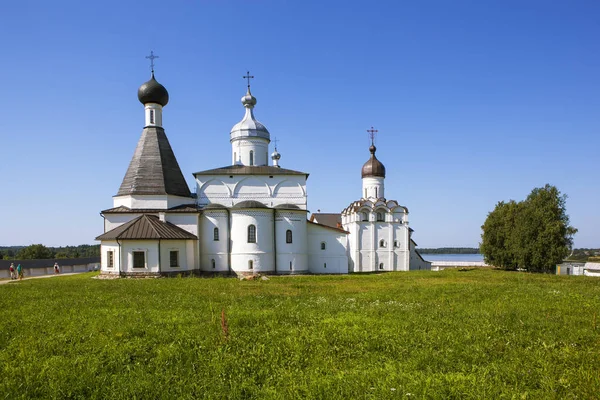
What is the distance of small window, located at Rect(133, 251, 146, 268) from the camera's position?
23.0m

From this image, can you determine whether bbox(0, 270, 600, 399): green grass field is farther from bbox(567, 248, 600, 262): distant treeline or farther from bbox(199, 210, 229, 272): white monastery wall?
bbox(567, 248, 600, 262): distant treeline

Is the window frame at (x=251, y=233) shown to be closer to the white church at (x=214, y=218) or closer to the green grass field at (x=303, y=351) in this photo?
the white church at (x=214, y=218)

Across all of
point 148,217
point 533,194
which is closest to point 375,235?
point 533,194

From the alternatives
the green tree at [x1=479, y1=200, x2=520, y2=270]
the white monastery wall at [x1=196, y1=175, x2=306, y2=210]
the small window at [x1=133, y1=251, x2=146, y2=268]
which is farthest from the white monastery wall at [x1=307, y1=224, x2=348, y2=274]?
the green tree at [x1=479, y1=200, x2=520, y2=270]

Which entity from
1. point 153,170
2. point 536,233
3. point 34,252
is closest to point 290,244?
point 153,170

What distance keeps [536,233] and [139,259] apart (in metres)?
26.2

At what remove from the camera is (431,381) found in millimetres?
5414

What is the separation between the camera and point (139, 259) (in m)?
23.1

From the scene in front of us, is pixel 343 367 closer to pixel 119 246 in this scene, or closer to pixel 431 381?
pixel 431 381

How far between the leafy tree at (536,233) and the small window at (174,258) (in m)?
23.5

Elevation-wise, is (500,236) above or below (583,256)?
above

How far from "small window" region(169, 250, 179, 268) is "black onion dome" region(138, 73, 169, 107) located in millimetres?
10011

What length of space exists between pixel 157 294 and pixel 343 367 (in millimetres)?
9071

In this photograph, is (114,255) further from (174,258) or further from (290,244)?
(290,244)
